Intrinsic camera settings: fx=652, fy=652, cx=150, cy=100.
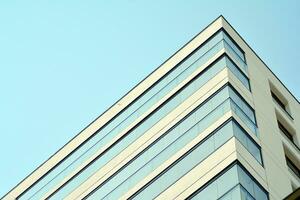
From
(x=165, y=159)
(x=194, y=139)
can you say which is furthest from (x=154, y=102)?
(x=194, y=139)

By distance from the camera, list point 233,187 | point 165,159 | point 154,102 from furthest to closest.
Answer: point 154,102 < point 165,159 < point 233,187

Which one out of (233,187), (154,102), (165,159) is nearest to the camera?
(233,187)

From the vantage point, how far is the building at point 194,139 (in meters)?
26.2

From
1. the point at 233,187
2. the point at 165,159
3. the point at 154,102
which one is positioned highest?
the point at 154,102

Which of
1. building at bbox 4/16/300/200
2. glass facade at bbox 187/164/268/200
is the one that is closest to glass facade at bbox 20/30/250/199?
building at bbox 4/16/300/200

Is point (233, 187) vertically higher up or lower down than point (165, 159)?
lower down

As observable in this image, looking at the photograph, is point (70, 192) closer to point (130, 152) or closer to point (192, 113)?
point (130, 152)

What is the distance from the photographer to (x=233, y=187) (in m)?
24.6

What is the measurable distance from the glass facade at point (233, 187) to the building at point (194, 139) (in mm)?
46

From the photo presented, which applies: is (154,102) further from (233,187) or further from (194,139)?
(233,187)

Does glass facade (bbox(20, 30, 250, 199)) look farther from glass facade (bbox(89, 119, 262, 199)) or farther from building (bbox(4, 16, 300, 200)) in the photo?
glass facade (bbox(89, 119, 262, 199))

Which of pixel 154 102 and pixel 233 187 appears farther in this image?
pixel 154 102

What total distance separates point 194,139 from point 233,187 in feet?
14.2

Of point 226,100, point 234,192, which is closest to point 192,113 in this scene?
point 226,100
